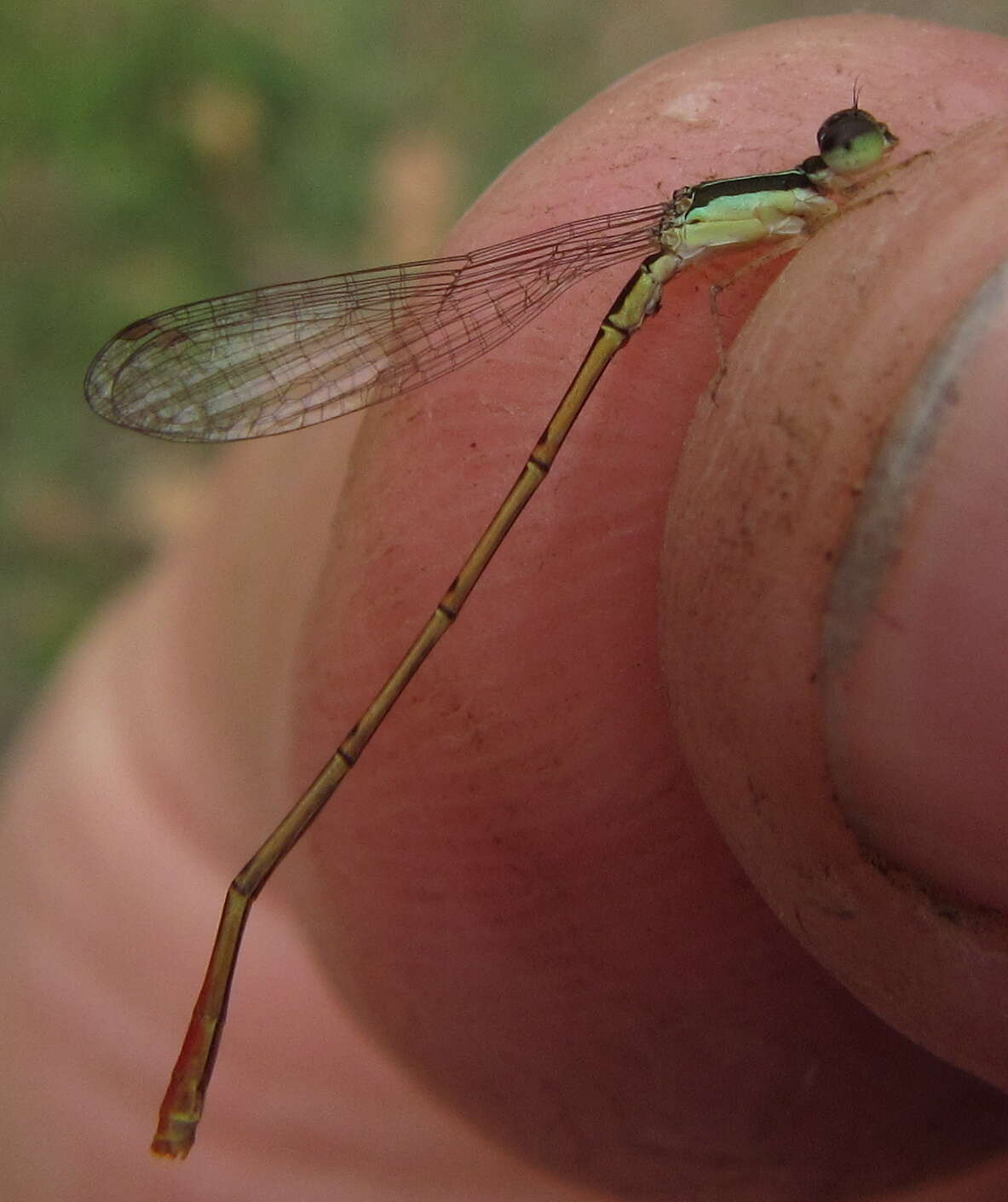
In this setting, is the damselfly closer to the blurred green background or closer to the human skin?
the human skin

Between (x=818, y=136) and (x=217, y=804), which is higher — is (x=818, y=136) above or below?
above

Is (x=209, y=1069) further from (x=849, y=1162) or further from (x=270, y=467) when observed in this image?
(x=270, y=467)

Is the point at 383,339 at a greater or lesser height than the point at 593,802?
greater

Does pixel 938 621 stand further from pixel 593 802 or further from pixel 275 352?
pixel 275 352

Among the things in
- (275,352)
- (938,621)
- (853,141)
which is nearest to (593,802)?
(938,621)

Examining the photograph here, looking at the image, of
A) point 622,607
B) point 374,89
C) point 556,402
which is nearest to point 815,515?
point 622,607

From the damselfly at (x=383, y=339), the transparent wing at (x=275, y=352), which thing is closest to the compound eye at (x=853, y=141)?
the damselfly at (x=383, y=339)
